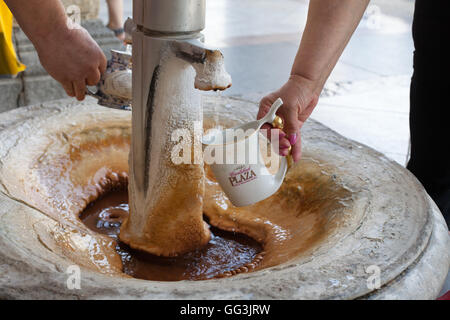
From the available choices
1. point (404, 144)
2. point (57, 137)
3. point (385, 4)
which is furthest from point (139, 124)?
point (385, 4)

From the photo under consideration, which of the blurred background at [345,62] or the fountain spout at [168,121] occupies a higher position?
the fountain spout at [168,121]

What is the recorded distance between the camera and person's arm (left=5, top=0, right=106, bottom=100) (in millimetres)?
1061

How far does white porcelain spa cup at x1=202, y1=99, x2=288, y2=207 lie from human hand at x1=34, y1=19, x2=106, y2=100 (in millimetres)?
301

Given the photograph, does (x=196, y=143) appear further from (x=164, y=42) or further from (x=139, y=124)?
(x=164, y=42)

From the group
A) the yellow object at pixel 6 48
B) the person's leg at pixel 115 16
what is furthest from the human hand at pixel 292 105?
the person's leg at pixel 115 16

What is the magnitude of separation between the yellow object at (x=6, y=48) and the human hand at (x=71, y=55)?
0.75 meters

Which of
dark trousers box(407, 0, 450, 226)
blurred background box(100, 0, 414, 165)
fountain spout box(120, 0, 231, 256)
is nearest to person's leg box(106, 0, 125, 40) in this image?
blurred background box(100, 0, 414, 165)

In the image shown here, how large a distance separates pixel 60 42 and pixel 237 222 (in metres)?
0.55

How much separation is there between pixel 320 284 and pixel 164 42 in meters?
0.48

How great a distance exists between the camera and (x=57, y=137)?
4.21 feet

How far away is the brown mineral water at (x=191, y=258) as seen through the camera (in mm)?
1070

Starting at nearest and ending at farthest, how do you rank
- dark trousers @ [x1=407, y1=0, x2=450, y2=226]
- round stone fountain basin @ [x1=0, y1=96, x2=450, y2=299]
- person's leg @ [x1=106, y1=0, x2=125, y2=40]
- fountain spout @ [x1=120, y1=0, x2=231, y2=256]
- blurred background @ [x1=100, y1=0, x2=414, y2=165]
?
round stone fountain basin @ [x1=0, y1=96, x2=450, y2=299] < fountain spout @ [x1=120, y1=0, x2=231, y2=256] < dark trousers @ [x1=407, y1=0, x2=450, y2=226] < blurred background @ [x1=100, y1=0, x2=414, y2=165] < person's leg @ [x1=106, y1=0, x2=125, y2=40]

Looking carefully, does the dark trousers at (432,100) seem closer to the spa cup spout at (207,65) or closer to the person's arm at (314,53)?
the person's arm at (314,53)

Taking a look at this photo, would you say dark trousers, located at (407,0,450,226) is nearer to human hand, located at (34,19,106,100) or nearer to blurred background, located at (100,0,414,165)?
blurred background, located at (100,0,414,165)
